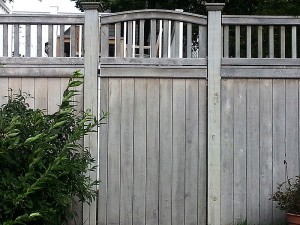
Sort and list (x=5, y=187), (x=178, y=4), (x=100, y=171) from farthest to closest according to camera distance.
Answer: (x=178, y=4), (x=100, y=171), (x=5, y=187)

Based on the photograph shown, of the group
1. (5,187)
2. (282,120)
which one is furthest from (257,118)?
(5,187)

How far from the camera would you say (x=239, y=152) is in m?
6.12

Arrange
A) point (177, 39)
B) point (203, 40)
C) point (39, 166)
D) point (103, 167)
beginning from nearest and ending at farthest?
1. point (39, 166)
2. point (103, 167)
3. point (203, 40)
4. point (177, 39)

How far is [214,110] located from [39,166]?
2132 mm

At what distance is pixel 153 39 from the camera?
6.11 metres

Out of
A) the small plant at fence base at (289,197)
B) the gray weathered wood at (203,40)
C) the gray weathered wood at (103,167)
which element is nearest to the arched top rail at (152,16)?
the gray weathered wood at (203,40)

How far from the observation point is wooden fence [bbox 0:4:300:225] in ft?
20.0

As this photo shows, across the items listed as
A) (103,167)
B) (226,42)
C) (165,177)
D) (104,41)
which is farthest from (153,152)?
(226,42)

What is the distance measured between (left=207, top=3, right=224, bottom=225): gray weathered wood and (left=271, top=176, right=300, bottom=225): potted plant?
2.08 ft

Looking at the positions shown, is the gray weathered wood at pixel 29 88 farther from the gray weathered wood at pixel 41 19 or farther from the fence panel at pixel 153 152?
the fence panel at pixel 153 152

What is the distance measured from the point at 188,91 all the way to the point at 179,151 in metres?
0.67

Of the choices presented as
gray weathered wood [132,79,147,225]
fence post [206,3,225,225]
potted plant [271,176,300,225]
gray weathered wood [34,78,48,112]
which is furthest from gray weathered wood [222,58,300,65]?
gray weathered wood [34,78,48,112]

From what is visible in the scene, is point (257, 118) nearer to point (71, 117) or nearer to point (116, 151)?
point (116, 151)

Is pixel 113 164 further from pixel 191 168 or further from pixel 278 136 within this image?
pixel 278 136
